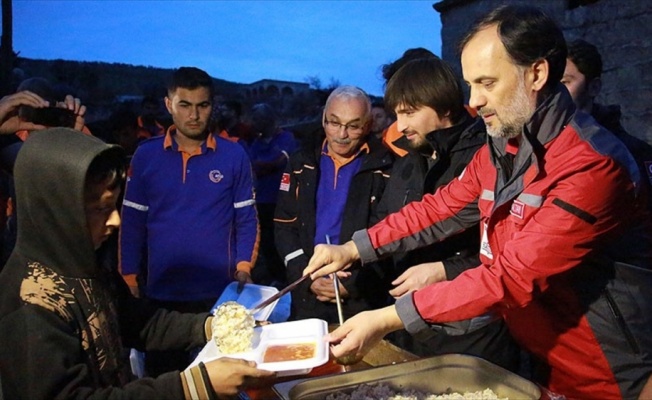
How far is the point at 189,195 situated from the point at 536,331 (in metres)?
2.23

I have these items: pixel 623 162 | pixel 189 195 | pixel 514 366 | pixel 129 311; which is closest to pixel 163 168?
pixel 189 195

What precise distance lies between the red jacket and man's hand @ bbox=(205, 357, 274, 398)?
0.54 meters

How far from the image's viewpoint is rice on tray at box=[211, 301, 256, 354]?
1.80 m

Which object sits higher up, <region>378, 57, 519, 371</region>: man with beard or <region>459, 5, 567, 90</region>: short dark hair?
<region>459, 5, 567, 90</region>: short dark hair

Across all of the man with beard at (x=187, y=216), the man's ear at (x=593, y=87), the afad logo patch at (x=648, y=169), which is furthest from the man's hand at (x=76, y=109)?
the afad logo patch at (x=648, y=169)

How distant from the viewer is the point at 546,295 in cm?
177

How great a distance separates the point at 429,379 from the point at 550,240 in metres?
0.62

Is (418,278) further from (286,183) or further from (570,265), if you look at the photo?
(286,183)

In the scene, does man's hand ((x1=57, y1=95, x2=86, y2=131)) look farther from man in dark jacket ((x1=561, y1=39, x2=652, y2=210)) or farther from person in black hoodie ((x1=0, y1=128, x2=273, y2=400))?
man in dark jacket ((x1=561, y1=39, x2=652, y2=210))

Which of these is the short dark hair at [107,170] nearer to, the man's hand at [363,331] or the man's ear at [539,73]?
the man's hand at [363,331]

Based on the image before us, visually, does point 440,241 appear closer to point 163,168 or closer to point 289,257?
point 289,257

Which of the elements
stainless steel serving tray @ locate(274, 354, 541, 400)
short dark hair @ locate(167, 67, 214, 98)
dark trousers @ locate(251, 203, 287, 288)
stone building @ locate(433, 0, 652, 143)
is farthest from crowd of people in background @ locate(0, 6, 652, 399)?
dark trousers @ locate(251, 203, 287, 288)

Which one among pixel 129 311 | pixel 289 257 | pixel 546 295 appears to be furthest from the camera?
pixel 289 257

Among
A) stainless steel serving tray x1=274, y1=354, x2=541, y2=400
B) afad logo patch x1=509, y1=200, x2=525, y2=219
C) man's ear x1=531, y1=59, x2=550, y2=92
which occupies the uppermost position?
man's ear x1=531, y1=59, x2=550, y2=92
